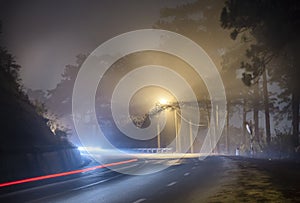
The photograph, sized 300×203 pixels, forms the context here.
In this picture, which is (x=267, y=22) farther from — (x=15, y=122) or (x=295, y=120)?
(x=15, y=122)

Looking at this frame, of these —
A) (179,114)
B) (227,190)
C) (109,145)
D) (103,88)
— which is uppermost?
(103,88)

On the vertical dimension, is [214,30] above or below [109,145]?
above

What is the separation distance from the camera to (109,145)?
289ft

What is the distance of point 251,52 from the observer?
3048cm

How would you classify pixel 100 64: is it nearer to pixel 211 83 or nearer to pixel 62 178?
pixel 211 83

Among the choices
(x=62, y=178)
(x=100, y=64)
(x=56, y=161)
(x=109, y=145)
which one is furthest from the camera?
(x=100, y=64)

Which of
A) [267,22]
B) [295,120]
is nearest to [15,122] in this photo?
[267,22]

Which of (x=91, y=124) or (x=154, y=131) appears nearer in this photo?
(x=154, y=131)

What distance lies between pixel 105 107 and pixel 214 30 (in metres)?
33.5

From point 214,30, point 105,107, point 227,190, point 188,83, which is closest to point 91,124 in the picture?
point 105,107

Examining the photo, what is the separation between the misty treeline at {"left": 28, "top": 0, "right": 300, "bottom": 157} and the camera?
2641cm

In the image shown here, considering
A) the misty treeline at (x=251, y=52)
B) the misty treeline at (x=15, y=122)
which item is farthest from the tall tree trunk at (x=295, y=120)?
the misty treeline at (x=15, y=122)

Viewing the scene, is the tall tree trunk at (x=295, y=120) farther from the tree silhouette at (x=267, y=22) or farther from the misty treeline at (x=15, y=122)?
the misty treeline at (x=15, y=122)

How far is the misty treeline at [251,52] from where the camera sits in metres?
26.4
